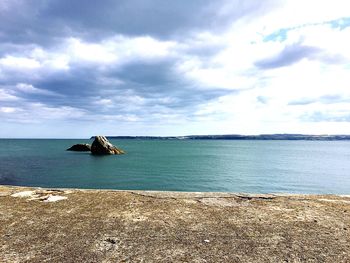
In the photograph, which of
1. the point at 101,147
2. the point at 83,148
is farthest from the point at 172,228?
the point at 83,148

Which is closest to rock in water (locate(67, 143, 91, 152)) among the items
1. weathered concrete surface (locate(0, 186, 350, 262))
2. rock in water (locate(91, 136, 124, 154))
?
rock in water (locate(91, 136, 124, 154))

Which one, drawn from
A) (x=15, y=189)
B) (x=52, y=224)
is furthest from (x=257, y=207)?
(x=15, y=189)

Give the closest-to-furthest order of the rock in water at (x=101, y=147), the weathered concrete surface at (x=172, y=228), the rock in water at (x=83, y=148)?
1. the weathered concrete surface at (x=172, y=228)
2. the rock in water at (x=101, y=147)
3. the rock in water at (x=83, y=148)

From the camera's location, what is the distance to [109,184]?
A: 1073 inches

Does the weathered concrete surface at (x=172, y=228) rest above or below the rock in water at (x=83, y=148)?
above

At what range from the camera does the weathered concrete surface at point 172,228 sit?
Result: 4652 mm

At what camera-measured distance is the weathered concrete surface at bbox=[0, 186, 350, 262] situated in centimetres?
465

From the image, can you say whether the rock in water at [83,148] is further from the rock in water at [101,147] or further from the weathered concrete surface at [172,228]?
the weathered concrete surface at [172,228]

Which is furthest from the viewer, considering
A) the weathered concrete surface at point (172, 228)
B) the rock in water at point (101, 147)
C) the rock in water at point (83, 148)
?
the rock in water at point (83, 148)

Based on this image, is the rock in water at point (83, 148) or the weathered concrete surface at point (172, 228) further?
the rock in water at point (83, 148)

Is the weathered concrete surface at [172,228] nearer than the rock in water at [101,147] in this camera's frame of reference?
Yes

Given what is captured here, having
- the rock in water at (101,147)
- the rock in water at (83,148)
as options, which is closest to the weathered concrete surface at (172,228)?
the rock in water at (101,147)

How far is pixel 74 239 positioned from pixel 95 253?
759 millimetres

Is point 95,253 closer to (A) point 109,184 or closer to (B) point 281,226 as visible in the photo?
(B) point 281,226
